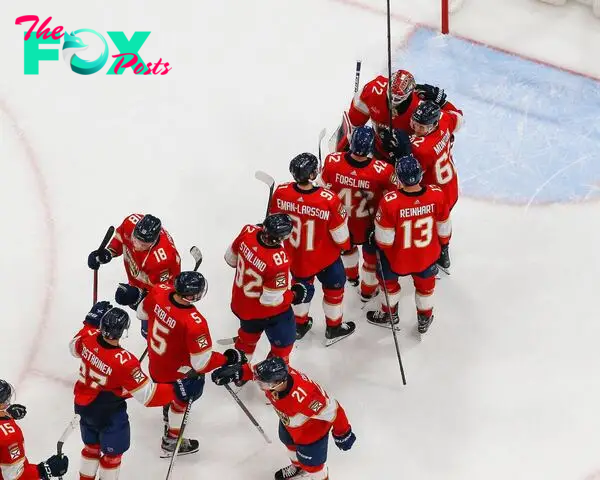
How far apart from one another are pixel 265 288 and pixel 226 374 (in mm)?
462

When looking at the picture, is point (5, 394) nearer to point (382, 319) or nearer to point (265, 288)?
point (265, 288)

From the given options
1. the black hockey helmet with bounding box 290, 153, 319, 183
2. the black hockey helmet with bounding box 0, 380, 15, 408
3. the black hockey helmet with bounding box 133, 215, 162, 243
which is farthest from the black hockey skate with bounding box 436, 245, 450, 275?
the black hockey helmet with bounding box 0, 380, 15, 408

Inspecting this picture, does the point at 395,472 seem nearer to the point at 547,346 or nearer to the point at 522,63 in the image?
the point at 547,346

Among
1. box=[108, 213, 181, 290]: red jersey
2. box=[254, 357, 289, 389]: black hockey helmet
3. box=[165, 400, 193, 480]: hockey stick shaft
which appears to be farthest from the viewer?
box=[108, 213, 181, 290]: red jersey

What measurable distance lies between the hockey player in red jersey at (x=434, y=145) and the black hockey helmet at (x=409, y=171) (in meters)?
0.35

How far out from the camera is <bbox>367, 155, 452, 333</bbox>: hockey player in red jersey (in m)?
5.20

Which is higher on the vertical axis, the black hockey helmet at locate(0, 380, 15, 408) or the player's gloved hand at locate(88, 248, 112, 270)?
the player's gloved hand at locate(88, 248, 112, 270)

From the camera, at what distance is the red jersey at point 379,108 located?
229 inches

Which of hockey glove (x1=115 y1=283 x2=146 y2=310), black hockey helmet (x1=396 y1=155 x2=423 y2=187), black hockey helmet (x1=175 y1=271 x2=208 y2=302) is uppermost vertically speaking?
black hockey helmet (x1=396 y1=155 x2=423 y2=187)

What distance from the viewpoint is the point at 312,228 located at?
5.26 m

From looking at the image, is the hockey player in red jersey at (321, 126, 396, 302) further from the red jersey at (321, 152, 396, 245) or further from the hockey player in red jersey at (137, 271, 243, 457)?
the hockey player in red jersey at (137, 271, 243, 457)

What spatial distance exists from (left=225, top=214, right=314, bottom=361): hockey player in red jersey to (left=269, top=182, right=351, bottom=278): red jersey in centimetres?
14

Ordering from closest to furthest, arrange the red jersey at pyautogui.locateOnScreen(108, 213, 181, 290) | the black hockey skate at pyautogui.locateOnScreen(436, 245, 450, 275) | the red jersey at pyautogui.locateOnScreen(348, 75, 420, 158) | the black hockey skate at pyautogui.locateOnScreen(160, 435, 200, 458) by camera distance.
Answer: the red jersey at pyautogui.locateOnScreen(108, 213, 181, 290)
the black hockey skate at pyautogui.locateOnScreen(160, 435, 200, 458)
the red jersey at pyautogui.locateOnScreen(348, 75, 420, 158)
the black hockey skate at pyautogui.locateOnScreen(436, 245, 450, 275)

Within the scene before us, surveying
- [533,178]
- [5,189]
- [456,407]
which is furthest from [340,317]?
[5,189]
